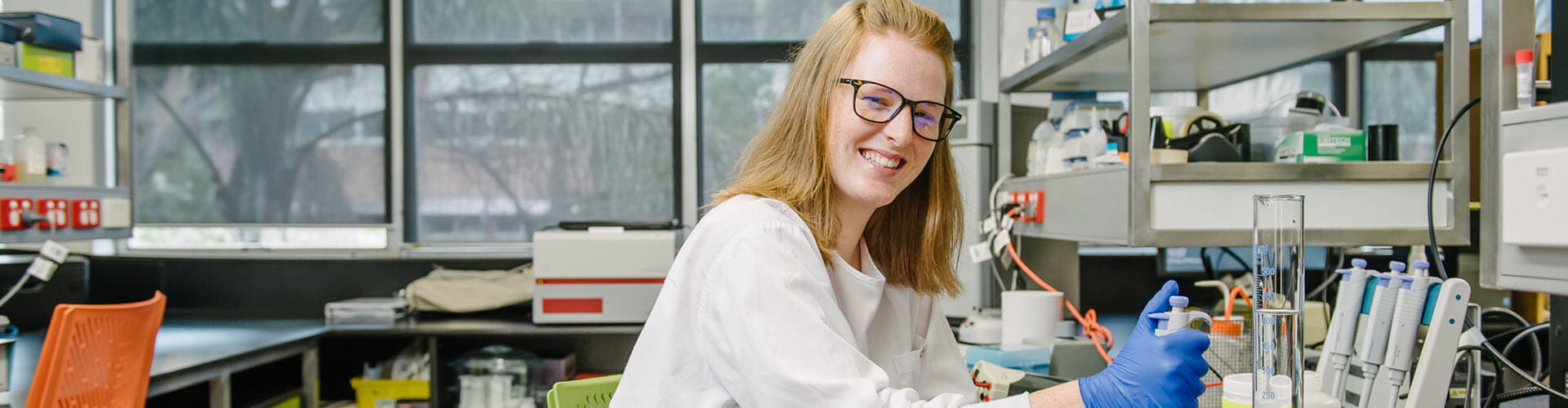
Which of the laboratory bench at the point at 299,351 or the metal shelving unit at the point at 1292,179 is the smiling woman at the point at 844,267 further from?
the laboratory bench at the point at 299,351

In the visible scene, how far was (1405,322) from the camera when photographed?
1.11 m

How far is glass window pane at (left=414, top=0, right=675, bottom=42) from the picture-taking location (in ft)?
12.4

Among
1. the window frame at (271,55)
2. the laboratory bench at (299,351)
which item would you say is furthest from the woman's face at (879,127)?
the window frame at (271,55)

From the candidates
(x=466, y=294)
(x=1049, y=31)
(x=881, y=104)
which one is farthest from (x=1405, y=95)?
(x=466, y=294)

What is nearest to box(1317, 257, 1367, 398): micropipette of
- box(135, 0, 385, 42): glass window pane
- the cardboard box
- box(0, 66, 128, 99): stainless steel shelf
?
box(0, 66, 128, 99): stainless steel shelf

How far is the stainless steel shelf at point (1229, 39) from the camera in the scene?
1.49m

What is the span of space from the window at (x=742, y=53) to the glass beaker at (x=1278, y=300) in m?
3.00

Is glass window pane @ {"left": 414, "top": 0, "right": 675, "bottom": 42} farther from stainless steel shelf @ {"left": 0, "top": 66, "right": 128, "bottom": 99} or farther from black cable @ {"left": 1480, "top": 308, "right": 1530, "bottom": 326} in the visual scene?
black cable @ {"left": 1480, "top": 308, "right": 1530, "bottom": 326}

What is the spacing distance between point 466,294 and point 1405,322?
2.88 meters

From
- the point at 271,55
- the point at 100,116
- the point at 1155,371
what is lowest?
the point at 1155,371

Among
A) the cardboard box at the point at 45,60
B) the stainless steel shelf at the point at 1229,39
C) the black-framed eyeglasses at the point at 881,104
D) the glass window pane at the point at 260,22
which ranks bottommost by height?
the black-framed eyeglasses at the point at 881,104

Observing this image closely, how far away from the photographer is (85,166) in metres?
3.67

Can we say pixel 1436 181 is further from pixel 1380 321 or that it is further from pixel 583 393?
pixel 583 393

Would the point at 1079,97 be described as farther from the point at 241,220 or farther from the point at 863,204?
the point at 241,220
